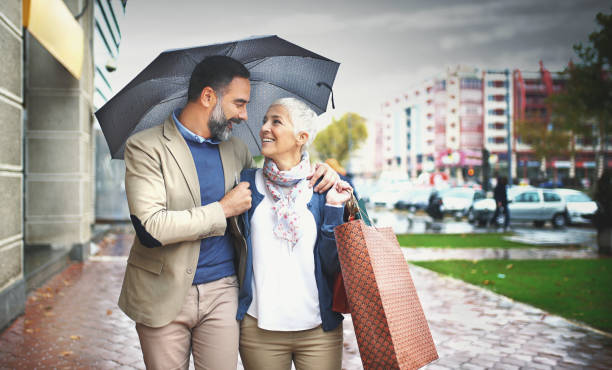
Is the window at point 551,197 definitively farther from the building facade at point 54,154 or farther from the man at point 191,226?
the man at point 191,226

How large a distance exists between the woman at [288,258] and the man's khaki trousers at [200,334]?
8cm

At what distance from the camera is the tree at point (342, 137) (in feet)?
266

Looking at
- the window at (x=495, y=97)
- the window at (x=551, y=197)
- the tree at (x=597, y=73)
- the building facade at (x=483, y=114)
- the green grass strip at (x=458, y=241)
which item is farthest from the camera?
the window at (x=495, y=97)

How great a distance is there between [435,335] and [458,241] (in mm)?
9787

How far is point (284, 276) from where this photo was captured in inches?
87.7

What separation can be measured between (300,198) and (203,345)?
761 mm

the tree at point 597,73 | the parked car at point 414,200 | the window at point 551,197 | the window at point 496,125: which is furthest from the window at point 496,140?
the window at point 551,197

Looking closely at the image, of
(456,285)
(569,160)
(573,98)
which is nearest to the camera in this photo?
(456,285)

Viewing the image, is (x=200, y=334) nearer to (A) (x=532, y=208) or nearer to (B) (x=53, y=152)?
(B) (x=53, y=152)

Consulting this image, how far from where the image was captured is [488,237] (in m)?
15.9

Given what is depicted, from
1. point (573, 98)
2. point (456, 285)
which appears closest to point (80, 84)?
point (456, 285)

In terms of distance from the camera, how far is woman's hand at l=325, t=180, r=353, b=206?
2.21 meters

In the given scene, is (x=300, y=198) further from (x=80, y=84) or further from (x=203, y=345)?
(x=80, y=84)

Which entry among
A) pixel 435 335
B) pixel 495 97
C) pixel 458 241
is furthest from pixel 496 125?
pixel 435 335
